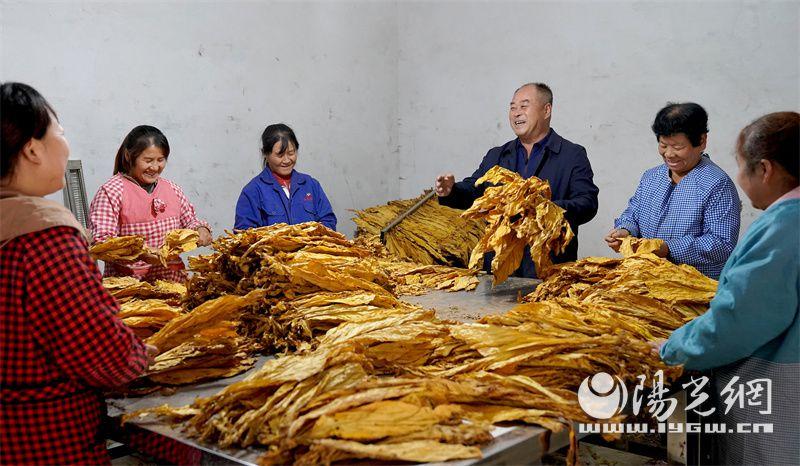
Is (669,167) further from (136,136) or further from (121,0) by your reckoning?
(121,0)

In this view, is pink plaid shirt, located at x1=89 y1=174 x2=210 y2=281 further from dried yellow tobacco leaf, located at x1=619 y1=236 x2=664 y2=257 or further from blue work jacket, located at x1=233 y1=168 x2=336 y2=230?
dried yellow tobacco leaf, located at x1=619 y1=236 x2=664 y2=257

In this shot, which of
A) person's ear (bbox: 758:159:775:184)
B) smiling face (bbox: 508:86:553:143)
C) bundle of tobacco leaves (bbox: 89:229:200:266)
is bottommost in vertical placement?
bundle of tobacco leaves (bbox: 89:229:200:266)

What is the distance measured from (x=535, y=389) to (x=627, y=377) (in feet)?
1.11

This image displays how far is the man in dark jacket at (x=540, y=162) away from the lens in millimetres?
4570

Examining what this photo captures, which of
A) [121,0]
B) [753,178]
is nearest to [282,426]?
[753,178]

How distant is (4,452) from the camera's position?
186cm

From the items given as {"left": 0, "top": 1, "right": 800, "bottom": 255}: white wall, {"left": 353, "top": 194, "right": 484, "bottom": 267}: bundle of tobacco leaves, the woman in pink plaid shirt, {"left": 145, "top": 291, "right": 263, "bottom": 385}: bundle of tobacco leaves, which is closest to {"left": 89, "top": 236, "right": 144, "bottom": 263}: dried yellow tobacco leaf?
the woman in pink plaid shirt

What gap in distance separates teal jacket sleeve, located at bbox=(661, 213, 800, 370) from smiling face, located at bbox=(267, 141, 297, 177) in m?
3.56

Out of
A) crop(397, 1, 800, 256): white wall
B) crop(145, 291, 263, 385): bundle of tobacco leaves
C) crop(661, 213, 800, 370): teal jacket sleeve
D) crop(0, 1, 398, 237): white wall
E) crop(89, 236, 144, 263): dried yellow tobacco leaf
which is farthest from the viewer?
crop(397, 1, 800, 256): white wall

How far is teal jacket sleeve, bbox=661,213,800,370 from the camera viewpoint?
2.12m

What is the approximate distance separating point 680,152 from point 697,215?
1.12 feet

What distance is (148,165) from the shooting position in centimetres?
412

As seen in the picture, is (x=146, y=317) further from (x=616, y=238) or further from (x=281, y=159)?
(x=281, y=159)

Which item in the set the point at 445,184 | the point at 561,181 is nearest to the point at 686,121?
the point at 561,181
